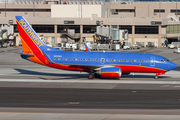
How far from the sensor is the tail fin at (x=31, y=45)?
4475cm

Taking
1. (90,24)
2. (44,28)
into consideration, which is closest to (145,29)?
(90,24)

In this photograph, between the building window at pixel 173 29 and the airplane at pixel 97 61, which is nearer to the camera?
the airplane at pixel 97 61

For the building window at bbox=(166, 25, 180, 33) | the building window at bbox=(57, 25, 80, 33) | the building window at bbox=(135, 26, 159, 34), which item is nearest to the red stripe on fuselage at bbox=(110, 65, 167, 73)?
the building window at bbox=(57, 25, 80, 33)

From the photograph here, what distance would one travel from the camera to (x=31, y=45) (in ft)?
148

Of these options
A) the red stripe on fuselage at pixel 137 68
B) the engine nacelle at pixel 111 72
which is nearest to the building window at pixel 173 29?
the red stripe on fuselage at pixel 137 68

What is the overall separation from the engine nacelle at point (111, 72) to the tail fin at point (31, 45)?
9.43 m

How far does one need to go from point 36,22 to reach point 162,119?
120m

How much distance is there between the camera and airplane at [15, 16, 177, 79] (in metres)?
42.1

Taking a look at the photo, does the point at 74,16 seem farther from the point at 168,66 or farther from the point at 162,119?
the point at 162,119

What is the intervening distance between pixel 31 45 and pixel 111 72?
44.6 feet

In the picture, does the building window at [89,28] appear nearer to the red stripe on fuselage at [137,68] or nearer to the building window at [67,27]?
the building window at [67,27]

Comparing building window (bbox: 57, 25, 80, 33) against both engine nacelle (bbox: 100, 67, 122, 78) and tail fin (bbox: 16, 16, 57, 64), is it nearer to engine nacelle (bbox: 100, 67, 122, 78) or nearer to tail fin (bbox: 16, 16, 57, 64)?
tail fin (bbox: 16, 16, 57, 64)

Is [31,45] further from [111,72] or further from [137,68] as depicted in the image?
[137,68]

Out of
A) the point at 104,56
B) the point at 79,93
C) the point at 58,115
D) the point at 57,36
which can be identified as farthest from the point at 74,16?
the point at 58,115
